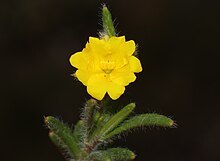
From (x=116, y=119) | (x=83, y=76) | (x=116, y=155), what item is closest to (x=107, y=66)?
(x=83, y=76)

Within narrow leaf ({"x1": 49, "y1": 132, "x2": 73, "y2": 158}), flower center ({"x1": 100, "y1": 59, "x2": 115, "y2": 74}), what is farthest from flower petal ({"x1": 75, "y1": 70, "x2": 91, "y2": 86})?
narrow leaf ({"x1": 49, "y1": 132, "x2": 73, "y2": 158})

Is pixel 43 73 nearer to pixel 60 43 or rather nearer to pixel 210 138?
pixel 60 43

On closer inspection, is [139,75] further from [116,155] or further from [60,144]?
[116,155]

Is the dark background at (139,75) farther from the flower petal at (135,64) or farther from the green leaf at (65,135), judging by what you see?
the flower petal at (135,64)

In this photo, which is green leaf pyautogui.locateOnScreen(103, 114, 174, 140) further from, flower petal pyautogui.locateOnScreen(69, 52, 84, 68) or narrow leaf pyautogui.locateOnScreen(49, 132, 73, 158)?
flower petal pyautogui.locateOnScreen(69, 52, 84, 68)

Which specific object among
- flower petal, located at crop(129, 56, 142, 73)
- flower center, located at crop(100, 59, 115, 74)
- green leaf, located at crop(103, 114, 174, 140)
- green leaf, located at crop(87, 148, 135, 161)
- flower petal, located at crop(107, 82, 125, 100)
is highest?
flower center, located at crop(100, 59, 115, 74)

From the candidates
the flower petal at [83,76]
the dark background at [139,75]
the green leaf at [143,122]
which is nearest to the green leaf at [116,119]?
the green leaf at [143,122]
